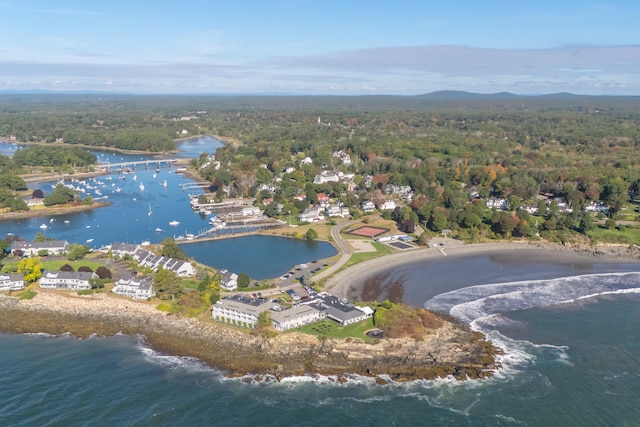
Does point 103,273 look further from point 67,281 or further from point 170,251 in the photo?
point 170,251

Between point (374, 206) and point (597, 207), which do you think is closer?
point (597, 207)

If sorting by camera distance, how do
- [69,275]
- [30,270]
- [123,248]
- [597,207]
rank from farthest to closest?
[597,207] → [123,248] → [30,270] → [69,275]

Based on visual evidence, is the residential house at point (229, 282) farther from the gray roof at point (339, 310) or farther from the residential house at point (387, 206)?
the residential house at point (387, 206)

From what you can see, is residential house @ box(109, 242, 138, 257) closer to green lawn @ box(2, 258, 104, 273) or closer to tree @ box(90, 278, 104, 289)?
green lawn @ box(2, 258, 104, 273)

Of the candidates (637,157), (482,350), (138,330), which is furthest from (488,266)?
(637,157)

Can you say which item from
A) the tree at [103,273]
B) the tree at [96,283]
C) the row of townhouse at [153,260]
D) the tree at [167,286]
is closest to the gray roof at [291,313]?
the tree at [167,286]

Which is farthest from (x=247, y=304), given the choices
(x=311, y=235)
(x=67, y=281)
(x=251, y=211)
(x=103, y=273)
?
(x=251, y=211)
